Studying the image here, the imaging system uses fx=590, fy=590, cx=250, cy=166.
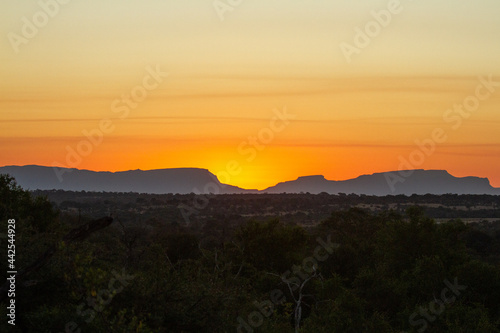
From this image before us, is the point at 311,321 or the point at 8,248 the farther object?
the point at 311,321

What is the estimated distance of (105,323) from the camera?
11.6 meters

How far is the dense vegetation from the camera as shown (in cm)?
1313

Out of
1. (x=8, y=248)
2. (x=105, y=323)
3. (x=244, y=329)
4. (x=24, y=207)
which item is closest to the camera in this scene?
(x=105, y=323)

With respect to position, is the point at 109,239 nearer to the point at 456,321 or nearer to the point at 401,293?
the point at 401,293

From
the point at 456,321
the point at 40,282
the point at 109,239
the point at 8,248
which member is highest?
the point at 109,239

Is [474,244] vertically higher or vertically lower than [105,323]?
higher

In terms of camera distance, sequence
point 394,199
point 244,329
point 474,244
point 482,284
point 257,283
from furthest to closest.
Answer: point 394,199
point 474,244
point 257,283
point 482,284
point 244,329

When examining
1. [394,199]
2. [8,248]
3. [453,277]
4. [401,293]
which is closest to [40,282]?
[8,248]

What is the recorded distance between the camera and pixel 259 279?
3253 cm

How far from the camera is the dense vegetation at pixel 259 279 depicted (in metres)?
13.1

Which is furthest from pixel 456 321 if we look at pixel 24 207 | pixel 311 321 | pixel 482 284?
pixel 24 207

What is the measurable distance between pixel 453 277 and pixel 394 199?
110 metres

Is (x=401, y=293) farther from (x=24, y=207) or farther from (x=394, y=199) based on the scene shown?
Answer: (x=394, y=199)

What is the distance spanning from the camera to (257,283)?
3203 cm
